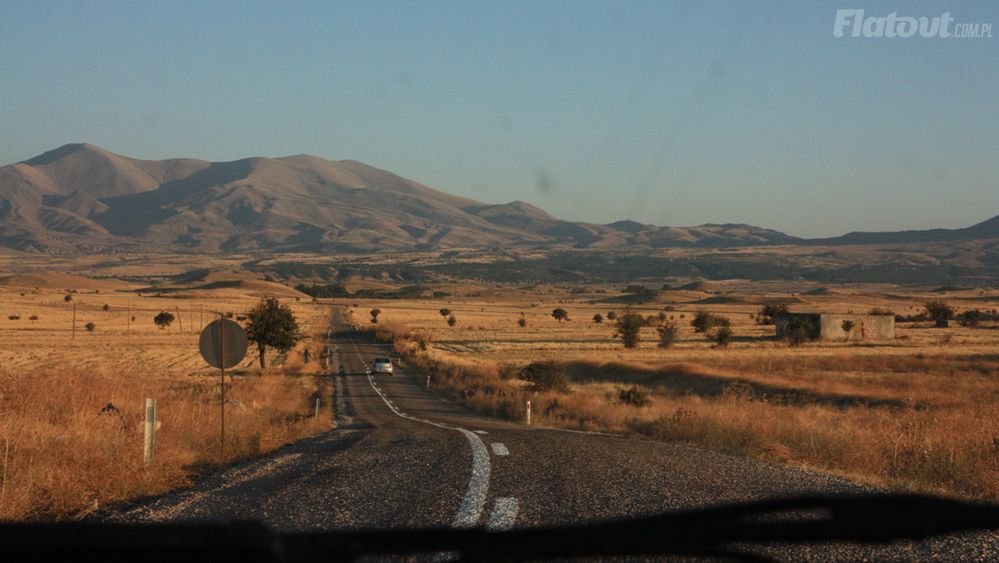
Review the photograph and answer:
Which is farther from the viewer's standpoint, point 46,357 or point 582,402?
point 46,357

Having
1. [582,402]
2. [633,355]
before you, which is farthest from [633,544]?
[633,355]

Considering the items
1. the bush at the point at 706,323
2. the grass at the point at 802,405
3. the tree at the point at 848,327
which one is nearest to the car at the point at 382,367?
the grass at the point at 802,405

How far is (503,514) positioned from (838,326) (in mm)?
81534

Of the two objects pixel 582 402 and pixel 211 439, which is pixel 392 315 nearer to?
pixel 582 402

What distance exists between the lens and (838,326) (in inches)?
3295

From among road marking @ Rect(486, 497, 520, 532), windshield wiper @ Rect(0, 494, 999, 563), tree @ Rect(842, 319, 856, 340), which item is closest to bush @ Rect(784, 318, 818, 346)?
tree @ Rect(842, 319, 856, 340)

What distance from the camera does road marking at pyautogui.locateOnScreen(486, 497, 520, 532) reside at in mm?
7870

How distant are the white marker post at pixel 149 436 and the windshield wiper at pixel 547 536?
11.4 metres

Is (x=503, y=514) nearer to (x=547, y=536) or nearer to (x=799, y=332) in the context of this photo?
(x=547, y=536)

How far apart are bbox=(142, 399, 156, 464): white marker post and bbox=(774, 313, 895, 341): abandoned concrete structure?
7423cm

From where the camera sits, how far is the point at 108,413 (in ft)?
55.9

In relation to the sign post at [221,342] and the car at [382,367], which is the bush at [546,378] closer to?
the car at [382,367]

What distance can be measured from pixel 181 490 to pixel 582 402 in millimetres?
22416

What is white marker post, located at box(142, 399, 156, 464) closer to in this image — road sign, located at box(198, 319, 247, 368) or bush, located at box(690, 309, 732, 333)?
road sign, located at box(198, 319, 247, 368)
